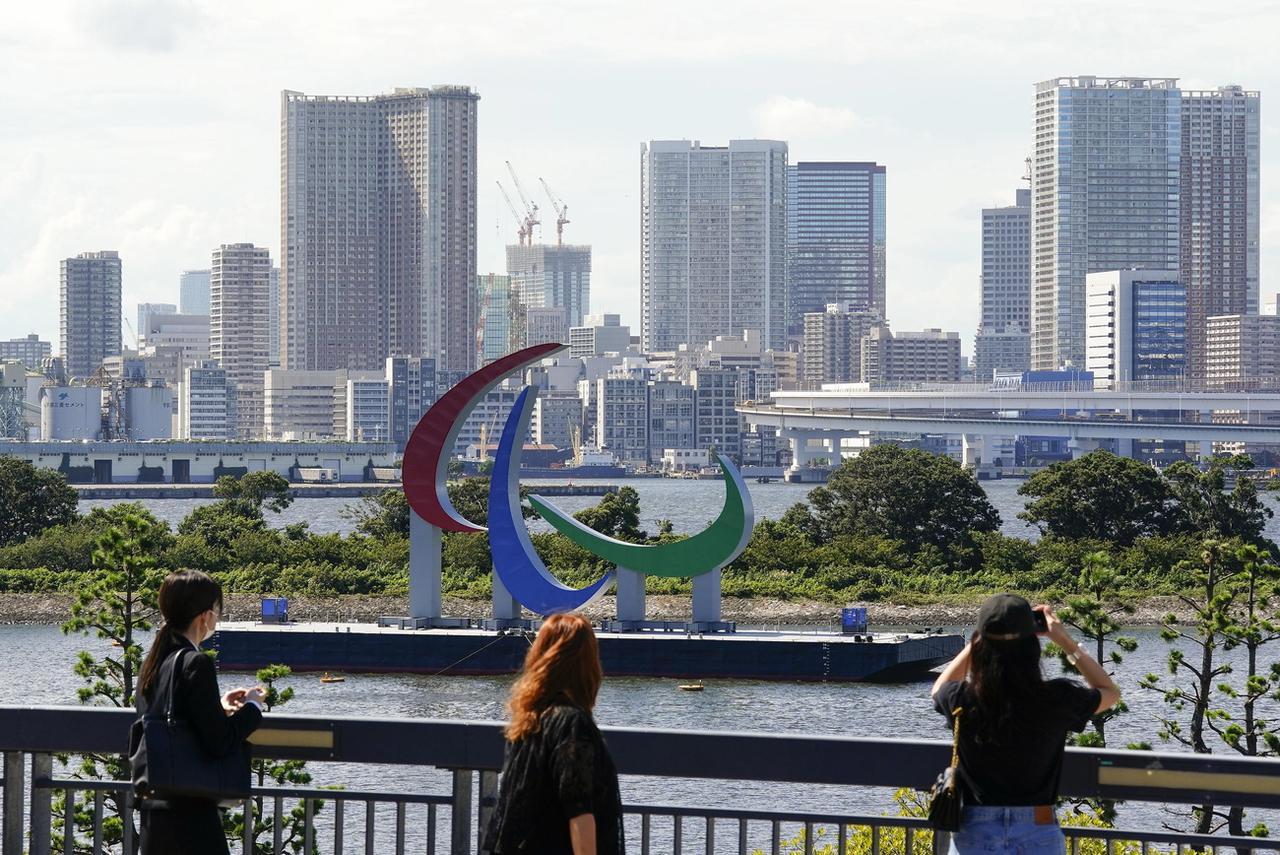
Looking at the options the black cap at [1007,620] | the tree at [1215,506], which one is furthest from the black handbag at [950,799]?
the tree at [1215,506]

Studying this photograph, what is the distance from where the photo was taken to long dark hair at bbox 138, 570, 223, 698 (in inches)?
238

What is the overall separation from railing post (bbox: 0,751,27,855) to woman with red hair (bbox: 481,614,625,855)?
2.32 m

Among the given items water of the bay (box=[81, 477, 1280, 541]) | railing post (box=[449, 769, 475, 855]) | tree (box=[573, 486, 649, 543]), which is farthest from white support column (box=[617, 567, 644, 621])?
water of the bay (box=[81, 477, 1280, 541])

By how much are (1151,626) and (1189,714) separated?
784 inches

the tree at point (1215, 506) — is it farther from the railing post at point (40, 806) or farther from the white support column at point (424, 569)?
the railing post at point (40, 806)

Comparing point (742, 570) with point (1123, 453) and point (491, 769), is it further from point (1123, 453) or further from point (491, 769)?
point (1123, 453)

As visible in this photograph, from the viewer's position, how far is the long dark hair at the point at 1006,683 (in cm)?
562

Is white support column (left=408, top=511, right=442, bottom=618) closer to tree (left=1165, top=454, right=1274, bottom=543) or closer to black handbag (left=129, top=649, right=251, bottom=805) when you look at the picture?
tree (left=1165, top=454, right=1274, bottom=543)

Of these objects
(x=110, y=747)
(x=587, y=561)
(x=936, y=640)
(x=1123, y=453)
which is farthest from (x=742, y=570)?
(x=1123, y=453)

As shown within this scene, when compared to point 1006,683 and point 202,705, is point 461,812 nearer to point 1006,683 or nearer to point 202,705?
point 202,705

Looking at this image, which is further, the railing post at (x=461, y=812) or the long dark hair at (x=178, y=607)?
the railing post at (x=461, y=812)

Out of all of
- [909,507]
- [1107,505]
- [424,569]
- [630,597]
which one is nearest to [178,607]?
[630,597]

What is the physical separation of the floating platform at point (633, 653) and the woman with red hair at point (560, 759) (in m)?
33.7

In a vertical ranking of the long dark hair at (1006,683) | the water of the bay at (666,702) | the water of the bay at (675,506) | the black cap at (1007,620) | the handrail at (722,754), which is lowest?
the water of the bay at (675,506)
